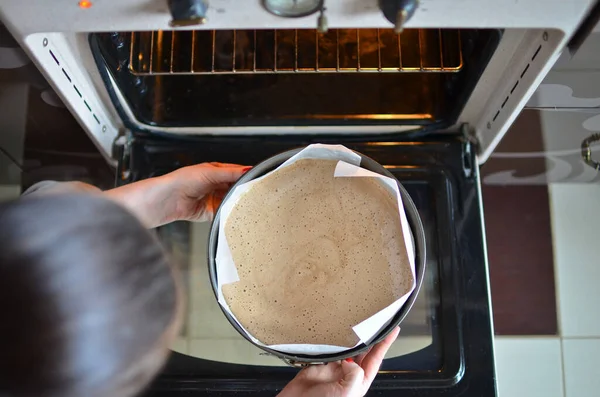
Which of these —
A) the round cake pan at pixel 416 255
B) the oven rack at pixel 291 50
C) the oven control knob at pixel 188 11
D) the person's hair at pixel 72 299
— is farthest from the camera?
the oven rack at pixel 291 50

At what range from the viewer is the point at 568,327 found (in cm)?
132

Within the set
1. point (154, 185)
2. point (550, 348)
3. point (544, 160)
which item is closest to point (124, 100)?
point (154, 185)

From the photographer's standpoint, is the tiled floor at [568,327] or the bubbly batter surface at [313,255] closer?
the bubbly batter surface at [313,255]

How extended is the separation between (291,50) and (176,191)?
26 cm

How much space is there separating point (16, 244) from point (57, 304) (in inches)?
2.4

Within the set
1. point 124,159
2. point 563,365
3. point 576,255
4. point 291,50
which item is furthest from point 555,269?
point 124,159

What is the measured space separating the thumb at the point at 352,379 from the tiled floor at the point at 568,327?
0.56 metres

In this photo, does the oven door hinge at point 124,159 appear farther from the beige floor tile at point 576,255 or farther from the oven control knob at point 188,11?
the beige floor tile at point 576,255

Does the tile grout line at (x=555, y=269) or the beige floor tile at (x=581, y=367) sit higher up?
the tile grout line at (x=555, y=269)

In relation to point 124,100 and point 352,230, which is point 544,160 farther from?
point 124,100

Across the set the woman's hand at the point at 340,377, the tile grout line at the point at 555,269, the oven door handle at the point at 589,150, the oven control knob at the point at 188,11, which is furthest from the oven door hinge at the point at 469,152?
the oven control knob at the point at 188,11

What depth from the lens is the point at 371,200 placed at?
864mm

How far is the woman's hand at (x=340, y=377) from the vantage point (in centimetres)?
83

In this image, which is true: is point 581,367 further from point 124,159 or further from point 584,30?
point 124,159
